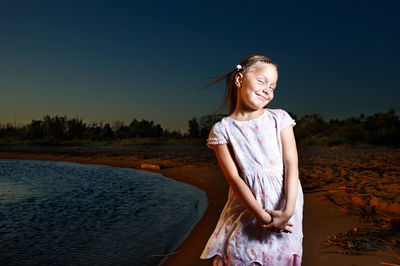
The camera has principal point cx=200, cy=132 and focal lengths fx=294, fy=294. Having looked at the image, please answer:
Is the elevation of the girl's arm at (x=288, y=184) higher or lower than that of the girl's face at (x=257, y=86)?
lower

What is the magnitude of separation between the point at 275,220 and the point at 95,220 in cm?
475

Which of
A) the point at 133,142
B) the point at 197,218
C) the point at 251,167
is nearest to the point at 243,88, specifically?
the point at 251,167

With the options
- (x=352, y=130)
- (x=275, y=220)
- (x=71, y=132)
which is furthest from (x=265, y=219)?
(x=71, y=132)

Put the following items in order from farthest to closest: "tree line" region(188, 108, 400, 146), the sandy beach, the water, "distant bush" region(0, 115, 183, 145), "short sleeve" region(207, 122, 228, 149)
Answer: "distant bush" region(0, 115, 183, 145) → "tree line" region(188, 108, 400, 146) → the water → the sandy beach → "short sleeve" region(207, 122, 228, 149)

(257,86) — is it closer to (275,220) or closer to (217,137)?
(217,137)

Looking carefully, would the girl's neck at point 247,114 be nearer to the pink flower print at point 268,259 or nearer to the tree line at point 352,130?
the pink flower print at point 268,259

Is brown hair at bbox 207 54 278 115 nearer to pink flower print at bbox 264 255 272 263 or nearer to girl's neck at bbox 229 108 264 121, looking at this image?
girl's neck at bbox 229 108 264 121

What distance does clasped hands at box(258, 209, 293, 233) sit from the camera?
50.3 inches

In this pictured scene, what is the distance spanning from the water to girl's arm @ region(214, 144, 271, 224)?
2.56 meters

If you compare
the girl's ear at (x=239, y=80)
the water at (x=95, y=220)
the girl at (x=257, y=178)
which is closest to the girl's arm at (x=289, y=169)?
the girl at (x=257, y=178)

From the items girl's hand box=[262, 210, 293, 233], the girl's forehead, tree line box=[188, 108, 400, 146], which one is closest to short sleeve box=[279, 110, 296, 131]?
the girl's forehead

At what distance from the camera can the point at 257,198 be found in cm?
136

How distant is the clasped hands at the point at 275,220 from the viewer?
4.19 ft

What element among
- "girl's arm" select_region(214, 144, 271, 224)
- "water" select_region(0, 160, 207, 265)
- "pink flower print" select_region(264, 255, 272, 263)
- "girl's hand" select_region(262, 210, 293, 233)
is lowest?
"water" select_region(0, 160, 207, 265)
